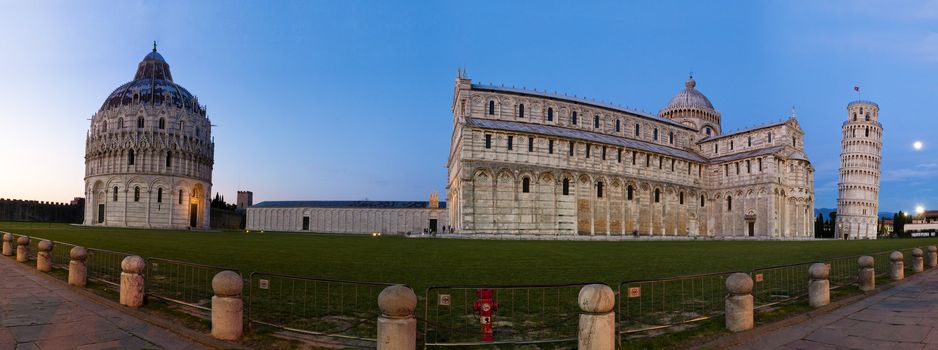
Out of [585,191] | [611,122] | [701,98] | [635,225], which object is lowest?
[635,225]

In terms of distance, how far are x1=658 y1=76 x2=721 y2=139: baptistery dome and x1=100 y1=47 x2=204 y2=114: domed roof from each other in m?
67.8

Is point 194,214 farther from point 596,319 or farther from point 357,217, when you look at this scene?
point 596,319

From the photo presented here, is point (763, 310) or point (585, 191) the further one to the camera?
point (585, 191)

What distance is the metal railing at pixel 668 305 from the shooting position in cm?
799

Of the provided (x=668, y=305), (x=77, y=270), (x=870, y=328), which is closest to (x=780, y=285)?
(x=668, y=305)

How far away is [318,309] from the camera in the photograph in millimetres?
9172

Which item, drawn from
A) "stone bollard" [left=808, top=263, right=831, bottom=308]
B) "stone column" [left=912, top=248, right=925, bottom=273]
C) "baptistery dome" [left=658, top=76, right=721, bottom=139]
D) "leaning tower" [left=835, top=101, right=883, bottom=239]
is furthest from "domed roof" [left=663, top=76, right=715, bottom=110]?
"stone bollard" [left=808, top=263, right=831, bottom=308]

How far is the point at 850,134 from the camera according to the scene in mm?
94875

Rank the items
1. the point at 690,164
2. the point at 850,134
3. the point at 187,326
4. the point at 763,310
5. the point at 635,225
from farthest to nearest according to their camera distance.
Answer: the point at 850,134 → the point at 690,164 → the point at 635,225 → the point at 763,310 → the point at 187,326

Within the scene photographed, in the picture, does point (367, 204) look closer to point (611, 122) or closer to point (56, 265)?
point (611, 122)

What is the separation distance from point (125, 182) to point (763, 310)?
72.8 m

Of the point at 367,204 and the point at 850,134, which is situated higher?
the point at 850,134

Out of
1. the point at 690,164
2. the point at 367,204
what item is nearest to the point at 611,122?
the point at 690,164

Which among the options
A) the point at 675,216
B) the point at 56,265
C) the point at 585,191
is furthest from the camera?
the point at 675,216
